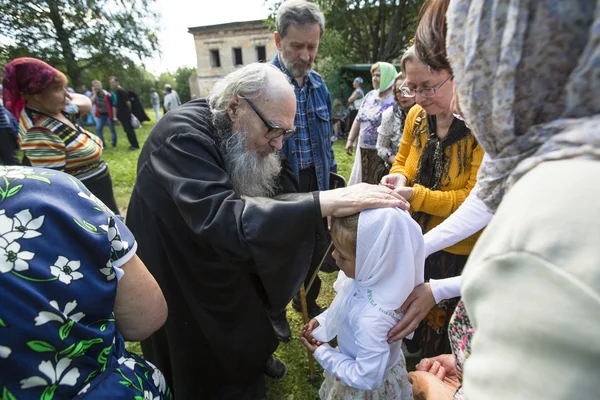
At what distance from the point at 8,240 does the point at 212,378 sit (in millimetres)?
1564

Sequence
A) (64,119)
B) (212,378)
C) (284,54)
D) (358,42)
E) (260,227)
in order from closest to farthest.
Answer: (260,227), (212,378), (284,54), (64,119), (358,42)

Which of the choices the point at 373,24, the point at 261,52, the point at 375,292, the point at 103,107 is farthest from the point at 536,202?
the point at 261,52

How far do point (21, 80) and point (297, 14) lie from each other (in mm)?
2367

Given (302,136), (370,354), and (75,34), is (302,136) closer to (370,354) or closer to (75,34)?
(370,354)

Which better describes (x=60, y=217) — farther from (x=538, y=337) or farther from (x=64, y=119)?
(x=64, y=119)

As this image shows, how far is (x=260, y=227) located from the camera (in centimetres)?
130

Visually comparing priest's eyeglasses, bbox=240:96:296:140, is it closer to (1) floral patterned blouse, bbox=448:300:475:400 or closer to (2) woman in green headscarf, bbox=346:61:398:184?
(1) floral patterned blouse, bbox=448:300:475:400

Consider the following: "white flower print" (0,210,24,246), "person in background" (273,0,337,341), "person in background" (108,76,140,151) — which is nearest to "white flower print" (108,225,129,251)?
"white flower print" (0,210,24,246)

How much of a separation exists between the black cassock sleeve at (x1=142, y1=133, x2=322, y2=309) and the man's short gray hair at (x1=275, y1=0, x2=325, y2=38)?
1852mm

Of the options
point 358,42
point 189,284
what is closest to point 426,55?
point 189,284

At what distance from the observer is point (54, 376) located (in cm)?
90

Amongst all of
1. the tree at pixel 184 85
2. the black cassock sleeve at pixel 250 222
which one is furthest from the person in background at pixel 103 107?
the tree at pixel 184 85

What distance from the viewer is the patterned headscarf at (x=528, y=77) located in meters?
0.47

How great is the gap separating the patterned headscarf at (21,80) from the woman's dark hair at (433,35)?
3.01 meters
